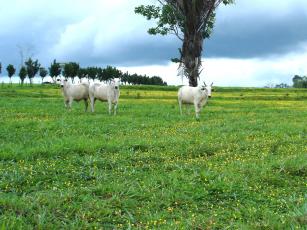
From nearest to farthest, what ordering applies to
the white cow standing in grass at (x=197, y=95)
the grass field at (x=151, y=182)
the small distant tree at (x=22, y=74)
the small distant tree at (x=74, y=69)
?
the grass field at (x=151, y=182) < the white cow standing in grass at (x=197, y=95) < the small distant tree at (x=22, y=74) < the small distant tree at (x=74, y=69)

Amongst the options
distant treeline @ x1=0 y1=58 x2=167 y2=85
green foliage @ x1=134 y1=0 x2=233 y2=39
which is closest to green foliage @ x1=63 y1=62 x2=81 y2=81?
distant treeline @ x1=0 y1=58 x2=167 y2=85

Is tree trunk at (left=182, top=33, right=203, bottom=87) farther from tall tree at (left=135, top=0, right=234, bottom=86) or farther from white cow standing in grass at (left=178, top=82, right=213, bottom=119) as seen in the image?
white cow standing in grass at (left=178, top=82, right=213, bottom=119)

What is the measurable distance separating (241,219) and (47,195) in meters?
2.99

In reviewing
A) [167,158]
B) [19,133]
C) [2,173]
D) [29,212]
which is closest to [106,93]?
[19,133]

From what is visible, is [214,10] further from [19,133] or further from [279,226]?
[279,226]

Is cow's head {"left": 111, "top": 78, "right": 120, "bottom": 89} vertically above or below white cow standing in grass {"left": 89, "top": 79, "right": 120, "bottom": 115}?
above

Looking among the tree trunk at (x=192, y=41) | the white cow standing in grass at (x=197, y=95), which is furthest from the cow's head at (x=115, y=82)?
the tree trunk at (x=192, y=41)

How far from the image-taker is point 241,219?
693cm

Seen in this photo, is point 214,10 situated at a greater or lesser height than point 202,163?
greater

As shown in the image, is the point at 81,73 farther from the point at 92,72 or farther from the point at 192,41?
the point at 192,41

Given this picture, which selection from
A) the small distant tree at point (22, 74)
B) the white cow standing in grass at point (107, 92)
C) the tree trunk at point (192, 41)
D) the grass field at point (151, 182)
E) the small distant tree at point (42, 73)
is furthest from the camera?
the small distant tree at point (42, 73)

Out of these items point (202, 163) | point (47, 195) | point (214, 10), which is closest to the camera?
point (47, 195)

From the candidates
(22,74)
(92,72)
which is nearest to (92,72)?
(92,72)

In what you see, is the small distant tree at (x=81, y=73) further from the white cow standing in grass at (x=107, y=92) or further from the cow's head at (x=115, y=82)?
the cow's head at (x=115, y=82)
